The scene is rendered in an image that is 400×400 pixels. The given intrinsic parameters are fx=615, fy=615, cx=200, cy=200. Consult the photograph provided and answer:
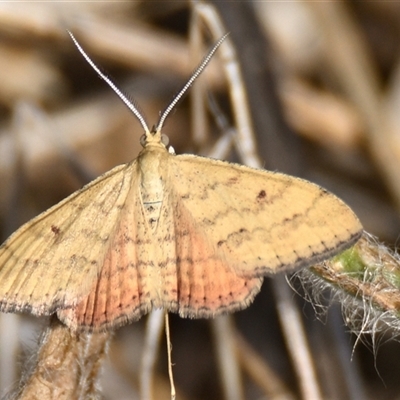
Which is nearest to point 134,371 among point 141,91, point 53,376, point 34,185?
point 34,185

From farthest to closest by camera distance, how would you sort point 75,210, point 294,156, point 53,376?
point 294,156 < point 75,210 < point 53,376

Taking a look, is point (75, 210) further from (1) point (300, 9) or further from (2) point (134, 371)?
(1) point (300, 9)

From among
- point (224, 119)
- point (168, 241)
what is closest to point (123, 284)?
point (168, 241)

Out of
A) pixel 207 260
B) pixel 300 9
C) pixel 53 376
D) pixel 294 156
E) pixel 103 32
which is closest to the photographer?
pixel 53 376

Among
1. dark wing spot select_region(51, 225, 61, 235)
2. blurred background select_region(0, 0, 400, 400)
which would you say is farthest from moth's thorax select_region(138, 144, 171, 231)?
blurred background select_region(0, 0, 400, 400)

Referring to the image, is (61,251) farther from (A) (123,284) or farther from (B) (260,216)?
(B) (260,216)

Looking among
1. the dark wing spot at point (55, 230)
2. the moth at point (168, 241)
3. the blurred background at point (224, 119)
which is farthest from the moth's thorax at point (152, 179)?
the blurred background at point (224, 119)

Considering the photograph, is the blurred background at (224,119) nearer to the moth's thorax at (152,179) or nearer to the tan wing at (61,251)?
the moth's thorax at (152,179)
